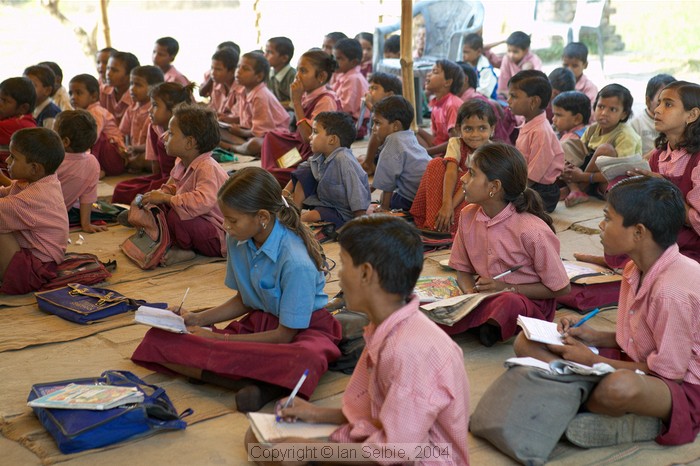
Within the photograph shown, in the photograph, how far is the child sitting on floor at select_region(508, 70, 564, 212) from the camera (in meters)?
5.41

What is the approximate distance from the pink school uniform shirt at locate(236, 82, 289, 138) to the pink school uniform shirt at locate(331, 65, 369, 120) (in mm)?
860

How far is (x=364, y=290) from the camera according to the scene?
7.29 ft

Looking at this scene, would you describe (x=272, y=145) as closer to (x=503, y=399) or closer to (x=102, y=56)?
(x=102, y=56)

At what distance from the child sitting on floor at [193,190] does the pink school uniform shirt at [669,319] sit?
101 inches

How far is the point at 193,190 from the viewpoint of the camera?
4715 mm

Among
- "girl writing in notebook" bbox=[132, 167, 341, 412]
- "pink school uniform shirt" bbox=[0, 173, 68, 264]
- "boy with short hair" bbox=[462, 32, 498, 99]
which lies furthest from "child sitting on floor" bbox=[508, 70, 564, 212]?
"boy with short hair" bbox=[462, 32, 498, 99]

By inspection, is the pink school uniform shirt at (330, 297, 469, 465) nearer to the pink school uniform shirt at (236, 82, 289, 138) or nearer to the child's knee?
the child's knee

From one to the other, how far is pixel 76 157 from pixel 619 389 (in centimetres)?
382

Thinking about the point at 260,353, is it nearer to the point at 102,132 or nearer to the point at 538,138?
the point at 538,138

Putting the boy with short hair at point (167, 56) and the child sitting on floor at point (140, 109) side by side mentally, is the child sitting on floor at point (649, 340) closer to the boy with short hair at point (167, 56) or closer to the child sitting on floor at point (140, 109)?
the child sitting on floor at point (140, 109)

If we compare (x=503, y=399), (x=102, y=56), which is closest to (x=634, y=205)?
(x=503, y=399)

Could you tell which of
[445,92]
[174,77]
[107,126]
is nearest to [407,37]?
[445,92]

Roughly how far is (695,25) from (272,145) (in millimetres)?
8436

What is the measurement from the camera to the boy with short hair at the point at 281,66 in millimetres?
8867
